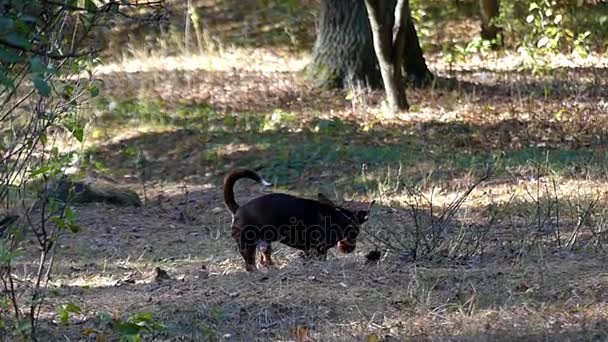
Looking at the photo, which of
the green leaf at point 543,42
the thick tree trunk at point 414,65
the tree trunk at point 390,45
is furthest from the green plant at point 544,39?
the tree trunk at point 390,45

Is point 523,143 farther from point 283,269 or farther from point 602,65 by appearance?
point 283,269

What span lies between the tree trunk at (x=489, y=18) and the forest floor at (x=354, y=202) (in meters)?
0.86

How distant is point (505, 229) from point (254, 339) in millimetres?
3663

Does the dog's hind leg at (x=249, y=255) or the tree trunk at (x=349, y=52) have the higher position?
the dog's hind leg at (x=249, y=255)

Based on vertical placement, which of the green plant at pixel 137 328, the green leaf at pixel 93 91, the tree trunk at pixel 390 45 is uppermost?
the green leaf at pixel 93 91

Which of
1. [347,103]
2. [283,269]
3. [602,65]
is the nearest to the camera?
[283,269]

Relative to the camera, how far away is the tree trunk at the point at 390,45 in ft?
48.0

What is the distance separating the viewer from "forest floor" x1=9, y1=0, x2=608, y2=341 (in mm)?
6090

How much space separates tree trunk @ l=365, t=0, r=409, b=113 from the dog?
7.04m

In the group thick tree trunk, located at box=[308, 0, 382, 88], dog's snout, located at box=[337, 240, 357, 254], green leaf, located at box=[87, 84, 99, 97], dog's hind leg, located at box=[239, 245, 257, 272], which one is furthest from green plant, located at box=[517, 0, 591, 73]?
green leaf, located at box=[87, 84, 99, 97]

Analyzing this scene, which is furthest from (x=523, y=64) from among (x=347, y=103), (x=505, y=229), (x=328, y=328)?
(x=328, y=328)

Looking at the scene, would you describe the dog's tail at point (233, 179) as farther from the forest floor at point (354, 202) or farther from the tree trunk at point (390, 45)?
the tree trunk at point (390, 45)

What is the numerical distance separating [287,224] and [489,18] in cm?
1429

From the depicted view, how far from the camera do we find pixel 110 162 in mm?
14289
